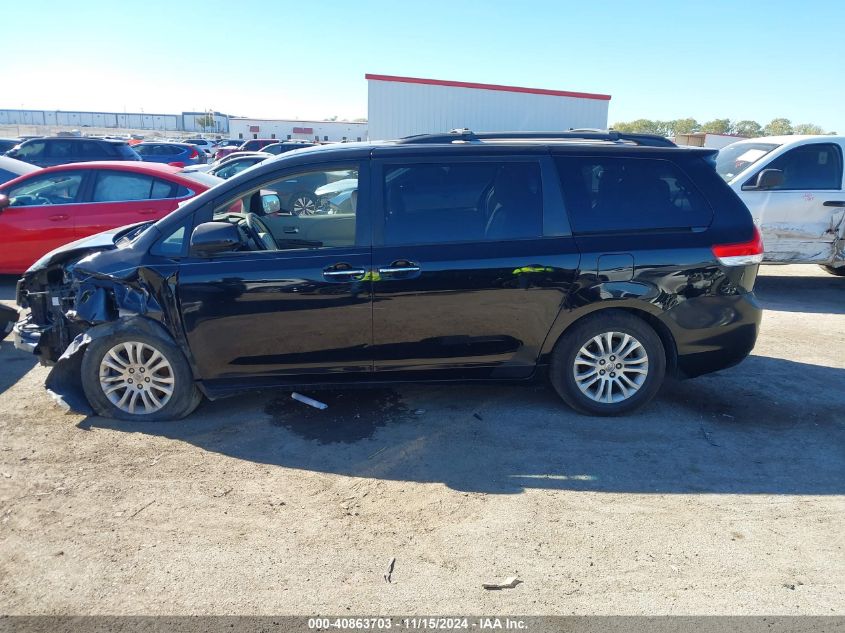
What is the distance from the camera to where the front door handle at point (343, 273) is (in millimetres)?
4191

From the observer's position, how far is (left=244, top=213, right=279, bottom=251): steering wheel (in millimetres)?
4586

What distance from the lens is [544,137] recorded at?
5.00 metres

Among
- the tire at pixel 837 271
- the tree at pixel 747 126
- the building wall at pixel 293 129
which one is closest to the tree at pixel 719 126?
the tree at pixel 747 126

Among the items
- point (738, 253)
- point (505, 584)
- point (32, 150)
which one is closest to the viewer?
point (505, 584)

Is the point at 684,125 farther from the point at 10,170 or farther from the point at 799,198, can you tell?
the point at 10,170

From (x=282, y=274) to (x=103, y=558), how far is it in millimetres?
1919

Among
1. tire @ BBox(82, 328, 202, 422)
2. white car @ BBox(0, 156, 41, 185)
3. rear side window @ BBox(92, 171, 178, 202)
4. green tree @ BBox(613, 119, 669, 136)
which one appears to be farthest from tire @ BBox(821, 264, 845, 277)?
green tree @ BBox(613, 119, 669, 136)

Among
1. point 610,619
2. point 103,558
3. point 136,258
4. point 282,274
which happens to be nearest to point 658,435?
point 610,619

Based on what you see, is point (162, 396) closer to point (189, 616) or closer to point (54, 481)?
point (54, 481)

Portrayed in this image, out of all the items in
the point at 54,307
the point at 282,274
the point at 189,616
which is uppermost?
the point at 282,274

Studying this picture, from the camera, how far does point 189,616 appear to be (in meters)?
2.72

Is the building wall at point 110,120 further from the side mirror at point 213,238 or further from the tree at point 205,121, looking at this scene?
the side mirror at point 213,238

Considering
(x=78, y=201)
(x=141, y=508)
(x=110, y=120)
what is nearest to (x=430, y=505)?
(x=141, y=508)

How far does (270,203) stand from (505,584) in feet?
12.0
